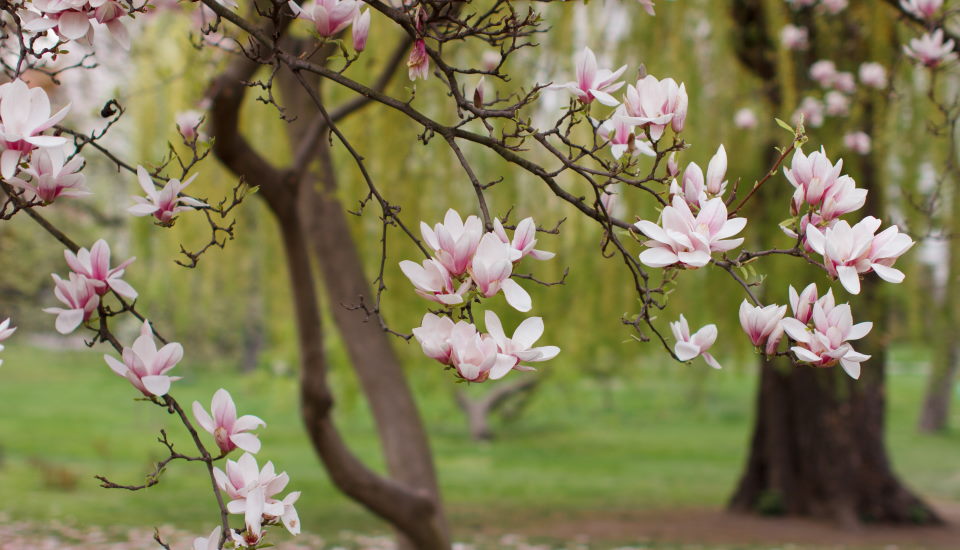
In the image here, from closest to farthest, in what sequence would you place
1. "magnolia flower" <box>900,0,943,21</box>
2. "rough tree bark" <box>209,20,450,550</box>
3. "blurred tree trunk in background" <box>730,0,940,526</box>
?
1. "magnolia flower" <box>900,0,943,21</box>
2. "rough tree bark" <box>209,20,450,550</box>
3. "blurred tree trunk in background" <box>730,0,940,526</box>

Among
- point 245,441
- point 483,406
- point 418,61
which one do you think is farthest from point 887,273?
point 483,406

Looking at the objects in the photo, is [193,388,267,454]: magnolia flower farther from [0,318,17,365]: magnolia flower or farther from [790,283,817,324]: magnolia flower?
[790,283,817,324]: magnolia flower

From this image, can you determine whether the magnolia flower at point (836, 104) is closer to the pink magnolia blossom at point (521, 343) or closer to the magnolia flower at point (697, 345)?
the magnolia flower at point (697, 345)

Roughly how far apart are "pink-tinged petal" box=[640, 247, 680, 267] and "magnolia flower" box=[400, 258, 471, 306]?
0.61ft

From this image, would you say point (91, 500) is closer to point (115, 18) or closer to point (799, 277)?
point (799, 277)

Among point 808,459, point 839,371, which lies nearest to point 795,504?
point 808,459

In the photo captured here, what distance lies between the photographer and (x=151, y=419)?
14016 millimetres

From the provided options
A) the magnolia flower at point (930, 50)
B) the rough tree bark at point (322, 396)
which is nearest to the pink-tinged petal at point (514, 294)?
the magnolia flower at point (930, 50)

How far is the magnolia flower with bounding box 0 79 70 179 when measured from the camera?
101 cm

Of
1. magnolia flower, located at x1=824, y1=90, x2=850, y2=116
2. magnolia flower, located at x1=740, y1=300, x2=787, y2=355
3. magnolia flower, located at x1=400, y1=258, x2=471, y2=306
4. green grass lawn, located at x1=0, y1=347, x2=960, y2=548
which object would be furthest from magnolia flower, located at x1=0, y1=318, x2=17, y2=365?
green grass lawn, located at x1=0, y1=347, x2=960, y2=548

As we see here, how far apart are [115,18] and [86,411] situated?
1487 cm

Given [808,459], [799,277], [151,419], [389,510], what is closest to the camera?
[389,510]

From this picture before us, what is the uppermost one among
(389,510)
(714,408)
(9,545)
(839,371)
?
(714,408)

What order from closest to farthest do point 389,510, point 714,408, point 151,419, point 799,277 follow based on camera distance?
point 389,510, point 799,277, point 151,419, point 714,408
